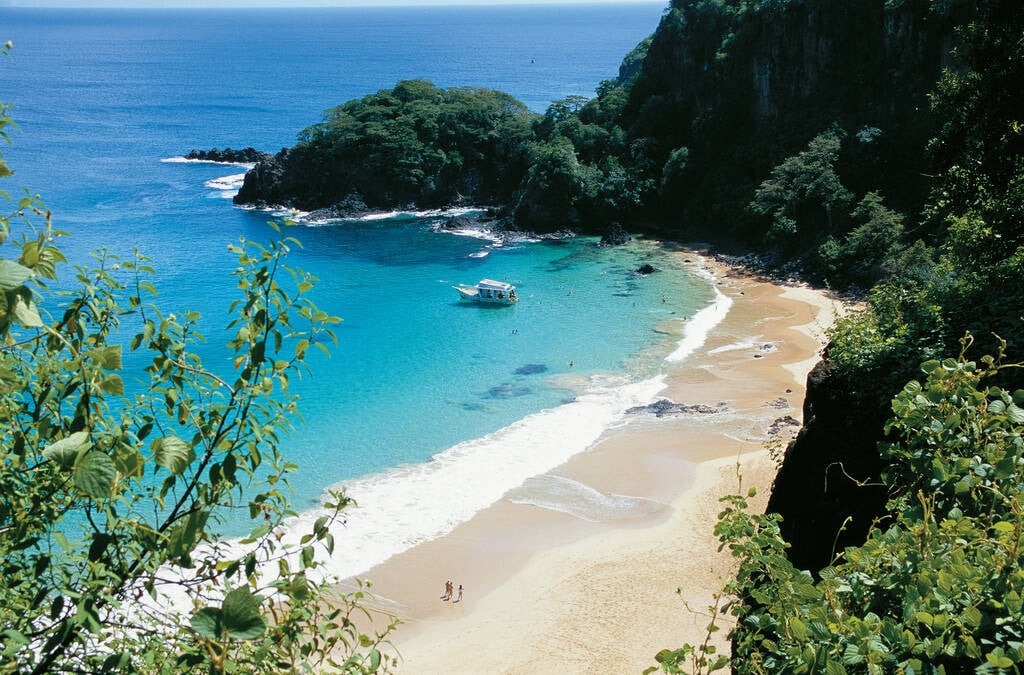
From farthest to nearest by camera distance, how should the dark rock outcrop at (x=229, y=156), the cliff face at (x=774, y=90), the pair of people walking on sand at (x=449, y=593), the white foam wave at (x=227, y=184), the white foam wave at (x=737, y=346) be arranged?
1. the dark rock outcrop at (x=229, y=156)
2. the white foam wave at (x=227, y=184)
3. the cliff face at (x=774, y=90)
4. the white foam wave at (x=737, y=346)
5. the pair of people walking on sand at (x=449, y=593)

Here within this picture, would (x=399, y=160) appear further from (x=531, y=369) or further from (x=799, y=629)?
(x=799, y=629)

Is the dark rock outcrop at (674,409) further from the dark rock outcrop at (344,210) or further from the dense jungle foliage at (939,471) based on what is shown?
the dark rock outcrop at (344,210)

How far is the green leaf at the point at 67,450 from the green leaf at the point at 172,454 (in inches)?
10.0

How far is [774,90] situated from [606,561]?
1606 inches

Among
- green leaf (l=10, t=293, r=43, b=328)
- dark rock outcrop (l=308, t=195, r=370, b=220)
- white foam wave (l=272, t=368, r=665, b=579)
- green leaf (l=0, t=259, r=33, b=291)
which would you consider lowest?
white foam wave (l=272, t=368, r=665, b=579)

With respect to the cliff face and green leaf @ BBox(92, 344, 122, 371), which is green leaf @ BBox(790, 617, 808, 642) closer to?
green leaf @ BBox(92, 344, 122, 371)

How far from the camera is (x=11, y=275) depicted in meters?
2.74

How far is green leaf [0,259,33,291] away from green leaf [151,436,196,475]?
75 centimetres

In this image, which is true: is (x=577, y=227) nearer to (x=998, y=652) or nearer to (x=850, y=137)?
(x=850, y=137)

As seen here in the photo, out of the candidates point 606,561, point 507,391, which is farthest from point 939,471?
point 507,391

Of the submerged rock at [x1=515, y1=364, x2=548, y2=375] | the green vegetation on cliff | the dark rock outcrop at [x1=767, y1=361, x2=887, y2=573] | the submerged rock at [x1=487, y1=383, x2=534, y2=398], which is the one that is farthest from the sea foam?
the green vegetation on cliff

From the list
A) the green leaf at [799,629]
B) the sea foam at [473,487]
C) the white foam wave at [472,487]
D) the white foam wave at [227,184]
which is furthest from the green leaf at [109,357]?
the white foam wave at [227,184]

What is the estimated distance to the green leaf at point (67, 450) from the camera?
2867mm

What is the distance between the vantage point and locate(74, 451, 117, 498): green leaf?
2.84 metres
